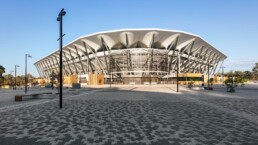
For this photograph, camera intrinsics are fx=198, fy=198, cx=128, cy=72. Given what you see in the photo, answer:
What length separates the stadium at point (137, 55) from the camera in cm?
8244

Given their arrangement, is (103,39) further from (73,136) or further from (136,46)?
(73,136)

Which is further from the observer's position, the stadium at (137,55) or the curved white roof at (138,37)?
the stadium at (137,55)

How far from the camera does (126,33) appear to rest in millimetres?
81250

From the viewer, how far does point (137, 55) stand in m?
87.5

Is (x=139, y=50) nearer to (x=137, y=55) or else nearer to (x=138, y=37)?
(x=137, y=55)

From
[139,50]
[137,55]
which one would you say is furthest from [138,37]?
[137,55]

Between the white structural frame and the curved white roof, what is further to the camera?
the white structural frame

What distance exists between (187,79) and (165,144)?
86.8 metres

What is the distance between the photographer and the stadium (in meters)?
82.4

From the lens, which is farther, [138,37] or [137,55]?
[137,55]

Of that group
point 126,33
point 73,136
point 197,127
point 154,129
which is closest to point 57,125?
point 73,136

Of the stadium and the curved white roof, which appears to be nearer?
the curved white roof

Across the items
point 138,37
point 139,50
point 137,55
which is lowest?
point 137,55

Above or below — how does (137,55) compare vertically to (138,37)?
below
